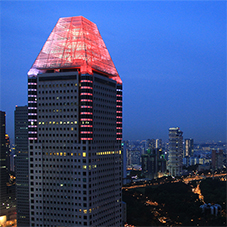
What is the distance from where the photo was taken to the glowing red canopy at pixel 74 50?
54.3 m

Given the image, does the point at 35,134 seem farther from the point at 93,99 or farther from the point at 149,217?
the point at 149,217

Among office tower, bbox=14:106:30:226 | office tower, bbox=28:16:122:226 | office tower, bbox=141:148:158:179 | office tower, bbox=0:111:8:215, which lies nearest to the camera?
office tower, bbox=28:16:122:226

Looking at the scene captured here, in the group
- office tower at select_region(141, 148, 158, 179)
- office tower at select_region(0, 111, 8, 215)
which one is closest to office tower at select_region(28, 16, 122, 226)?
office tower at select_region(0, 111, 8, 215)

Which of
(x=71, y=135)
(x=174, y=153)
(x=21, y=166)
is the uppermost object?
(x=71, y=135)

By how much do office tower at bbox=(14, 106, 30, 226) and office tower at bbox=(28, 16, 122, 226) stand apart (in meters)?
46.0

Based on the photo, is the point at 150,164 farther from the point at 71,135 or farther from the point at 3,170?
the point at 71,135

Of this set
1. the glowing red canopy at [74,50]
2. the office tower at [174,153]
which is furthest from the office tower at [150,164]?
the glowing red canopy at [74,50]

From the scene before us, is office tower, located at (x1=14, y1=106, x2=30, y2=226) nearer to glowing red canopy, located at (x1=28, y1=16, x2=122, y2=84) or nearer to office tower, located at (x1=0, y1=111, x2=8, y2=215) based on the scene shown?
office tower, located at (x1=0, y1=111, x2=8, y2=215)

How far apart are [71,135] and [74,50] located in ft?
43.7

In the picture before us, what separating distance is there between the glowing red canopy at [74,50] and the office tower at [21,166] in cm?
5391

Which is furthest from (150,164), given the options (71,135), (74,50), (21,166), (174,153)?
(74,50)

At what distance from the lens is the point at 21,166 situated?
104 metres

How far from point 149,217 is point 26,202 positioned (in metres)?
35.3

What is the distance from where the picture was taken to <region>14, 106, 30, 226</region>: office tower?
9681 centimetres
